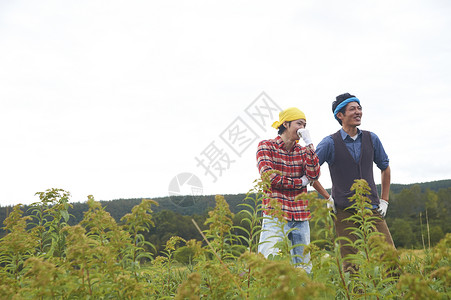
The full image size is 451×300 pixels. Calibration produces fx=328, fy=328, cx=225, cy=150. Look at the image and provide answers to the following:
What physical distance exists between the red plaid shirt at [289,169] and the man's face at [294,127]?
0.55 feet

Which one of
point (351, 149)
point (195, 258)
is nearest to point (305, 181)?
point (351, 149)

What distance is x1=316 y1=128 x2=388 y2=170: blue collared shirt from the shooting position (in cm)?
549

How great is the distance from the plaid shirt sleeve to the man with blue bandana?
592 mm

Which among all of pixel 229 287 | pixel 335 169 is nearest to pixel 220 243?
pixel 229 287

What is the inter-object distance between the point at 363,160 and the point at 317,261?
3.57 m

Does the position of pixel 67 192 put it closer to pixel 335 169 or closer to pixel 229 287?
pixel 229 287

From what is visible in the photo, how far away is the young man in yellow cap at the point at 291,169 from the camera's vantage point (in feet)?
14.7

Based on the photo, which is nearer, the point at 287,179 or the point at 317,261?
the point at 317,261

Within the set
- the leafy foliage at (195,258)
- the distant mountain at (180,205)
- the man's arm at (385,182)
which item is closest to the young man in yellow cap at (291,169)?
the distant mountain at (180,205)

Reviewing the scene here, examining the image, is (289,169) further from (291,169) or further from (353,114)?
(353,114)

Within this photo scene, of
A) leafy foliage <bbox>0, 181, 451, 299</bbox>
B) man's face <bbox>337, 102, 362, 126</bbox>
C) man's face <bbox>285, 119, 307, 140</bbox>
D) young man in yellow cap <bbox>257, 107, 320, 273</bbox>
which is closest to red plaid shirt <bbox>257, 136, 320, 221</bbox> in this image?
young man in yellow cap <bbox>257, 107, 320, 273</bbox>

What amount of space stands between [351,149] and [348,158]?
21 centimetres

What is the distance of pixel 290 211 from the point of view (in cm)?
450

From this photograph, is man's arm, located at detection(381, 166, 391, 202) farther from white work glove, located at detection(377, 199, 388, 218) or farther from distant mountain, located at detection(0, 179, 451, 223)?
distant mountain, located at detection(0, 179, 451, 223)
